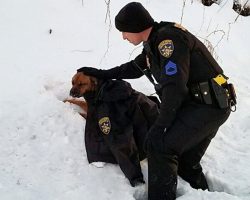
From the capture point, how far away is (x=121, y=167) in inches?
131

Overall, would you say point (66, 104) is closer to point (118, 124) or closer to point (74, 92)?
point (74, 92)

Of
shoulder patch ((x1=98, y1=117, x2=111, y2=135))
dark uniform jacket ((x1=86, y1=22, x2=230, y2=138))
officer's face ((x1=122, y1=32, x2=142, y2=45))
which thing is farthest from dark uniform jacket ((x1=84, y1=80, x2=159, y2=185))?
officer's face ((x1=122, y1=32, x2=142, y2=45))

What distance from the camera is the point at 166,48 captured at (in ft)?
9.02

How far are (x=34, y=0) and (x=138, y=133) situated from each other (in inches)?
97.1

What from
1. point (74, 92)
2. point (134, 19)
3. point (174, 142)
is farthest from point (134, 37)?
point (74, 92)

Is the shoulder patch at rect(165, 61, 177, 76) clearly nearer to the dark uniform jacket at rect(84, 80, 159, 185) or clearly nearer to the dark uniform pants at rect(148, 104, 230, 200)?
the dark uniform pants at rect(148, 104, 230, 200)

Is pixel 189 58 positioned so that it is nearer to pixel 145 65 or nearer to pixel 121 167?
pixel 145 65

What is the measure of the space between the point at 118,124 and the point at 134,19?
98cm

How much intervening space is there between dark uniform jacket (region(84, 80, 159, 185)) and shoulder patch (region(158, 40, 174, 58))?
3.02 feet

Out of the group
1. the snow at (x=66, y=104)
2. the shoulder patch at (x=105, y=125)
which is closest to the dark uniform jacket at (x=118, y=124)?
the shoulder patch at (x=105, y=125)

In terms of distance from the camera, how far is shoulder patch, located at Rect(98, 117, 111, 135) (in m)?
Result: 3.46

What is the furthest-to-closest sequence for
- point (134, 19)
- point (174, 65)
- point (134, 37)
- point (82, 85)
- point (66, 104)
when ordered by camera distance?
point (66, 104) < point (82, 85) < point (134, 37) < point (134, 19) < point (174, 65)

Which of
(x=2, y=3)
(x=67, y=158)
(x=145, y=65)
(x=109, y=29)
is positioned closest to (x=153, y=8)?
(x=109, y=29)

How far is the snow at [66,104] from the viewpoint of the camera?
3.22 meters
